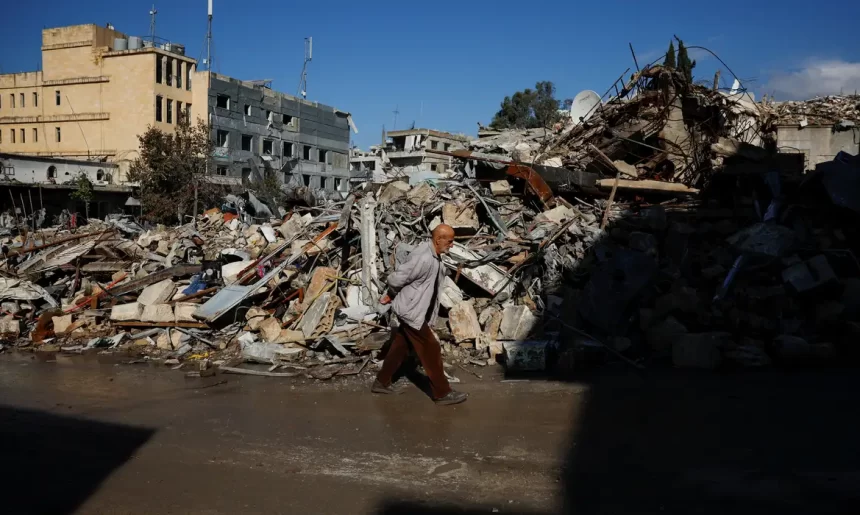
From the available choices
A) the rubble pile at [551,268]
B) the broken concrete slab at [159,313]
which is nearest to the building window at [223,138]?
the rubble pile at [551,268]

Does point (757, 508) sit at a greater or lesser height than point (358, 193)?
lesser

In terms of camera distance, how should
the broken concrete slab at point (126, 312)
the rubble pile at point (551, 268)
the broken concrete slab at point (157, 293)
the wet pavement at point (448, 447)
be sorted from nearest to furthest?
the wet pavement at point (448, 447)
the rubble pile at point (551, 268)
the broken concrete slab at point (126, 312)
the broken concrete slab at point (157, 293)

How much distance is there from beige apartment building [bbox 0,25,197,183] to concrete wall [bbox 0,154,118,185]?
7.69m

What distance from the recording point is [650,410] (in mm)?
5371

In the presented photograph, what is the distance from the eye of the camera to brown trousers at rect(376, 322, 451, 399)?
224 inches

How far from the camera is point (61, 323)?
9.36 metres

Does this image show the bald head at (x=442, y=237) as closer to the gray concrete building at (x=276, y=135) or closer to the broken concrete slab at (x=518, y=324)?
the broken concrete slab at (x=518, y=324)

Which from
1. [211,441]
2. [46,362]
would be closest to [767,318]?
[211,441]

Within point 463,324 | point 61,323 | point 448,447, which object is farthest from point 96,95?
point 448,447

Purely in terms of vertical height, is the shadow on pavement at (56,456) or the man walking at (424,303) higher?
the man walking at (424,303)

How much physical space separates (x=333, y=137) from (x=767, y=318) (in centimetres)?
5223

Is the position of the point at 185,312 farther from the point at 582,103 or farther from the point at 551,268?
the point at 582,103

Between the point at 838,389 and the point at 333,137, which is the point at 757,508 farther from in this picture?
the point at 333,137

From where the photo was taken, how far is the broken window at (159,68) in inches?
1777
